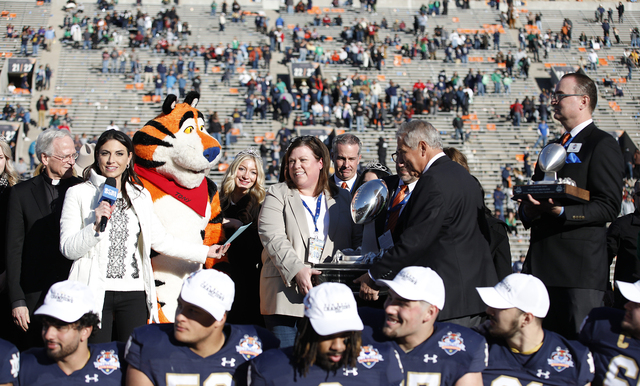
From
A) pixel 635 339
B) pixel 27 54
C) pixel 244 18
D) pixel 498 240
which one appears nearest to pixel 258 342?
pixel 635 339

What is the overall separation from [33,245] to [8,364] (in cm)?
107

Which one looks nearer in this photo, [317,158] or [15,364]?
[15,364]

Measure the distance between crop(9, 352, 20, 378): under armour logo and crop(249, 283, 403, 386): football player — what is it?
1068mm

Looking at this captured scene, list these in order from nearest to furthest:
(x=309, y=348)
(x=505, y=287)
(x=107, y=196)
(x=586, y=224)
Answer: (x=309, y=348)
(x=505, y=287)
(x=107, y=196)
(x=586, y=224)

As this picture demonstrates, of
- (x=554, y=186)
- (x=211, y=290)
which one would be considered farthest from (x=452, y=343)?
(x=211, y=290)

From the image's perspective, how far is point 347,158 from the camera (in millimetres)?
5055

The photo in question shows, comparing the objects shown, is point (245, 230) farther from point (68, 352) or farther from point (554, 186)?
point (554, 186)

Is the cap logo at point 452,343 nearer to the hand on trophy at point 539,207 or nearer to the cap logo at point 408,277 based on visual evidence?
the cap logo at point 408,277

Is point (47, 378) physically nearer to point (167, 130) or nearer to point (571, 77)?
point (167, 130)

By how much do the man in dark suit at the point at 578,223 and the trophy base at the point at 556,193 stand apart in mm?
43

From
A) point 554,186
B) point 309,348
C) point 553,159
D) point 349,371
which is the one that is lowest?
point 349,371

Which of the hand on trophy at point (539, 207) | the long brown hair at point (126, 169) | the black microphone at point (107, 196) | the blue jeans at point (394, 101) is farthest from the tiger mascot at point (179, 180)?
the blue jeans at point (394, 101)

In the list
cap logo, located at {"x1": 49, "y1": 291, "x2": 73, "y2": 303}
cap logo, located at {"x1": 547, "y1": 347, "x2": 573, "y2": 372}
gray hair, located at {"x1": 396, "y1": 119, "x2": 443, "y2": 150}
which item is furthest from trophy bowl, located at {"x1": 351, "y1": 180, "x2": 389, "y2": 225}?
cap logo, located at {"x1": 49, "y1": 291, "x2": 73, "y2": 303}

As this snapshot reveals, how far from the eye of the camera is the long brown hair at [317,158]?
13.4 feet
